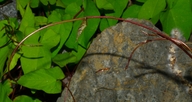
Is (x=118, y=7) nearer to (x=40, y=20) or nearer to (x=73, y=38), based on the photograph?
(x=73, y=38)

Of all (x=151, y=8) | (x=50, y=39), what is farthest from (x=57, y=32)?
(x=151, y=8)

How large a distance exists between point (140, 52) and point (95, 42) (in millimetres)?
203

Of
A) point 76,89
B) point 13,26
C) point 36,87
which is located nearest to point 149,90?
point 76,89

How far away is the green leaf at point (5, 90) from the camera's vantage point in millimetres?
1585

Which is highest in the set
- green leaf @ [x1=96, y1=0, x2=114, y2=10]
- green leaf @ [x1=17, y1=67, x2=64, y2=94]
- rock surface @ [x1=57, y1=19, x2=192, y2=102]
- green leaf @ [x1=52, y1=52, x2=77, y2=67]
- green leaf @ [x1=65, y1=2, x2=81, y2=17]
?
green leaf @ [x1=96, y1=0, x2=114, y2=10]

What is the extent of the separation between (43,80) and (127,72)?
35cm

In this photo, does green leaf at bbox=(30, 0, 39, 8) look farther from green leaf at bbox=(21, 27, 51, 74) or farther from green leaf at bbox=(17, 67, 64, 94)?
green leaf at bbox=(17, 67, 64, 94)

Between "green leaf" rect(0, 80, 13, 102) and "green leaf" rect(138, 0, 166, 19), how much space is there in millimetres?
659

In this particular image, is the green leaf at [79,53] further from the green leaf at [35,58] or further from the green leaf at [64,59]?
the green leaf at [35,58]

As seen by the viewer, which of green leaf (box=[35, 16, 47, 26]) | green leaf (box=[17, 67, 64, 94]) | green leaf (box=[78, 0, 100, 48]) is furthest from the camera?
green leaf (box=[35, 16, 47, 26])

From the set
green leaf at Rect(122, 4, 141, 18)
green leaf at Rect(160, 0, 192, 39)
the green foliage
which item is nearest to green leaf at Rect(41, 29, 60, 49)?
the green foliage

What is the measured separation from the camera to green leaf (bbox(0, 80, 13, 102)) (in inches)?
62.4

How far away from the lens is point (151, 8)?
1657 millimetres

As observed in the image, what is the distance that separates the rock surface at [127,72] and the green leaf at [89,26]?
2.2 inches
